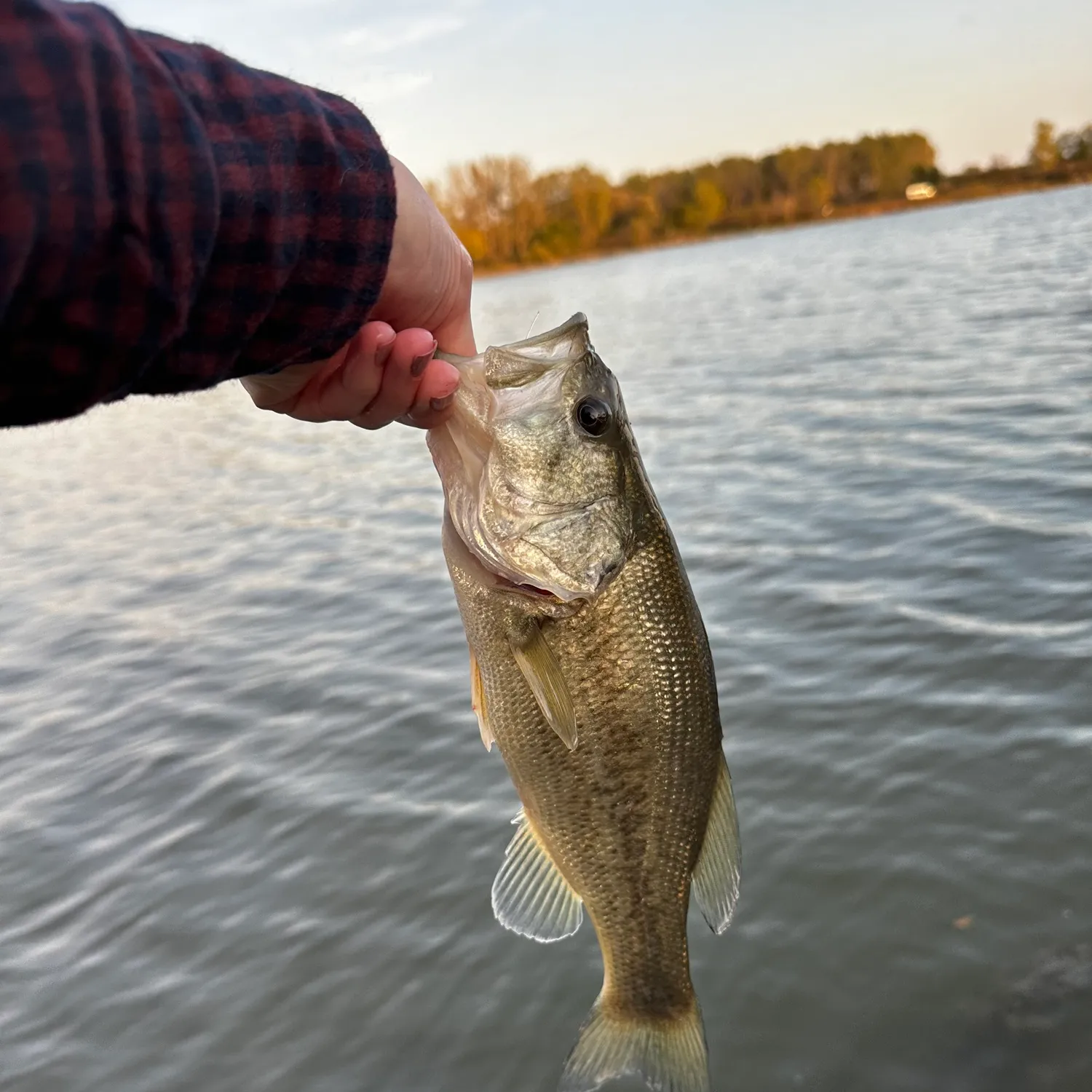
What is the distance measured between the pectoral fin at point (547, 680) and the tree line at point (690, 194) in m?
68.1

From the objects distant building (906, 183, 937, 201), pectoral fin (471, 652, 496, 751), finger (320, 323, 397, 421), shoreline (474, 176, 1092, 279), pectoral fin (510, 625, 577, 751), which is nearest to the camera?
finger (320, 323, 397, 421)

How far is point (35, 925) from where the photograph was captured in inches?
227

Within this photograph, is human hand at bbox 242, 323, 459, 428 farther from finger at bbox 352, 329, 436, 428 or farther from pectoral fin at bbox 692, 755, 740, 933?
pectoral fin at bbox 692, 755, 740, 933

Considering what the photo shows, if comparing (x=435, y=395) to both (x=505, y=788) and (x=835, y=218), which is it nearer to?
(x=505, y=788)

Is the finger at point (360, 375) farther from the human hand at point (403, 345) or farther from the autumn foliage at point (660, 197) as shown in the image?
the autumn foliage at point (660, 197)

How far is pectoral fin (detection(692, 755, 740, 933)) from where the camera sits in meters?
2.99

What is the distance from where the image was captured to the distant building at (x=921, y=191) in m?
114

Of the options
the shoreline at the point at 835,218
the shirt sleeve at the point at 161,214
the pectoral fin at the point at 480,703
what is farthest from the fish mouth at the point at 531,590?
the shoreline at the point at 835,218

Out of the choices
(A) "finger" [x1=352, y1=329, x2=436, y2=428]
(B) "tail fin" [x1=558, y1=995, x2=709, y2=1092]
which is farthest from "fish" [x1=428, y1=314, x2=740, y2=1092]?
(B) "tail fin" [x1=558, y1=995, x2=709, y2=1092]

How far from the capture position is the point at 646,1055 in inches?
123

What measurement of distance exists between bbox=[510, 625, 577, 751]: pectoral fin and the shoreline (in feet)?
285

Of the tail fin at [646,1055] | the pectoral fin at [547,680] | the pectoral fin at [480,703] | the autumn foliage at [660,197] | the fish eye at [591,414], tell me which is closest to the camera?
the pectoral fin at [547,680]

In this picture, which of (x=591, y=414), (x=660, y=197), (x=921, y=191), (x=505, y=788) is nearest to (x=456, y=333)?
(x=591, y=414)

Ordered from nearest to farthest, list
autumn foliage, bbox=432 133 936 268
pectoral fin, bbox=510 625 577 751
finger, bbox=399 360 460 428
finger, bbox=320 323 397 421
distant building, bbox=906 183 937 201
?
1. finger, bbox=320 323 397 421
2. finger, bbox=399 360 460 428
3. pectoral fin, bbox=510 625 577 751
4. autumn foliage, bbox=432 133 936 268
5. distant building, bbox=906 183 937 201
